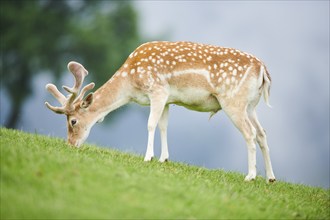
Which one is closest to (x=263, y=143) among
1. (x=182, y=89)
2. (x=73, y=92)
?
(x=182, y=89)

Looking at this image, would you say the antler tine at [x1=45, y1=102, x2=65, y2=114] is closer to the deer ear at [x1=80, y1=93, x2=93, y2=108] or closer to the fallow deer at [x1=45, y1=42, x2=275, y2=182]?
the fallow deer at [x1=45, y1=42, x2=275, y2=182]

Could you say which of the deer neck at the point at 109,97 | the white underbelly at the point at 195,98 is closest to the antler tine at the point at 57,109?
the deer neck at the point at 109,97

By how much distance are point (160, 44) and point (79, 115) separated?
2201 mm

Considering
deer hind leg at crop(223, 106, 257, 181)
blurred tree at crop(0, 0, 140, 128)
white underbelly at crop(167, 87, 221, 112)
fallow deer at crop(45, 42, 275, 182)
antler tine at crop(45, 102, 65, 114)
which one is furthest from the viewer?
blurred tree at crop(0, 0, 140, 128)

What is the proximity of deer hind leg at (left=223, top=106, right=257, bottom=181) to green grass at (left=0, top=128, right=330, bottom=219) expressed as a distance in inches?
43.2

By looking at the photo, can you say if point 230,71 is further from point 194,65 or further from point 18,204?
point 18,204

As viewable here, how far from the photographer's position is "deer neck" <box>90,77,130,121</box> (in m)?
11.0

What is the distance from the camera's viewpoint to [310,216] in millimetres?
8406

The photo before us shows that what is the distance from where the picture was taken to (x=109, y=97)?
11047 millimetres

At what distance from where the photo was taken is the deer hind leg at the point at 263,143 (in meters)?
10.9

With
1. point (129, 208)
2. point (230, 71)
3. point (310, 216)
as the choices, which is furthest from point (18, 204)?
point (230, 71)

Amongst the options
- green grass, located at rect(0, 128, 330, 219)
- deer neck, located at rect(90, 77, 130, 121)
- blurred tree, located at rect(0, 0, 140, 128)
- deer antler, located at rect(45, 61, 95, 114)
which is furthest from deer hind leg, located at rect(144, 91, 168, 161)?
blurred tree, located at rect(0, 0, 140, 128)

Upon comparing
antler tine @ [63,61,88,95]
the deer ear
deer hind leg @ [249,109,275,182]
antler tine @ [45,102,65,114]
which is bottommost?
deer hind leg @ [249,109,275,182]

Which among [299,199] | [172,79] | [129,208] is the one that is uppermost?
[172,79]
